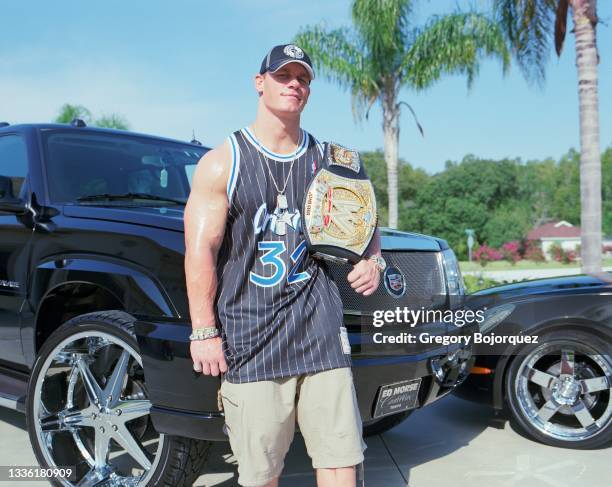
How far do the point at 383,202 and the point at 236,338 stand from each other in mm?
63596

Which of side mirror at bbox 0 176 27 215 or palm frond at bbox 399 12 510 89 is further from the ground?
palm frond at bbox 399 12 510 89

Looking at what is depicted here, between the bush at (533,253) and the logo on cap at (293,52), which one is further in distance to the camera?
the bush at (533,253)

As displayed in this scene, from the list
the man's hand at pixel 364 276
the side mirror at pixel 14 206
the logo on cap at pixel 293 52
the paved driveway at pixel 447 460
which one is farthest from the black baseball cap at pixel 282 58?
the paved driveway at pixel 447 460

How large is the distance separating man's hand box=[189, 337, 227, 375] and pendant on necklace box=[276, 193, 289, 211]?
0.51m

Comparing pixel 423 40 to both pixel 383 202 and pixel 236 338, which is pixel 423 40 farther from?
pixel 383 202

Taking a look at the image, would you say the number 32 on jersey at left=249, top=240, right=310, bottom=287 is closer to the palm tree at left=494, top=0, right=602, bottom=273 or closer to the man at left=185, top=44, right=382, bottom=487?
the man at left=185, top=44, right=382, bottom=487

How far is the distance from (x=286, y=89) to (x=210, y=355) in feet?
3.21

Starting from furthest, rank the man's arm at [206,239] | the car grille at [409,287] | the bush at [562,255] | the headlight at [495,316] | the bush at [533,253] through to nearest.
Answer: the bush at [533,253] → the bush at [562,255] → the headlight at [495,316] → the car grille at [409,287] → the man's arm at [206,239]

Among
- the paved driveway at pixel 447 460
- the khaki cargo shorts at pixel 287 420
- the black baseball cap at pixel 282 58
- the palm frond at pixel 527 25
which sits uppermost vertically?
the palm frond at pixel 527 25

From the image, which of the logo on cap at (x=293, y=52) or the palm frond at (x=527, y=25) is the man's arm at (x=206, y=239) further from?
the palm frond at (x=527, y=25)

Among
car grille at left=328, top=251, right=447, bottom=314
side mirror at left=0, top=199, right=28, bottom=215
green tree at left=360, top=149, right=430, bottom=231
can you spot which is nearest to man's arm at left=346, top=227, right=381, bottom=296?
car grille at left=328, top=251, right=447, bottom=314

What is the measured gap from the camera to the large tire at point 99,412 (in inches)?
107

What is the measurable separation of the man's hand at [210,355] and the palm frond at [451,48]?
1287cm

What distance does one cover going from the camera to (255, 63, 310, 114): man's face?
2.27 m
